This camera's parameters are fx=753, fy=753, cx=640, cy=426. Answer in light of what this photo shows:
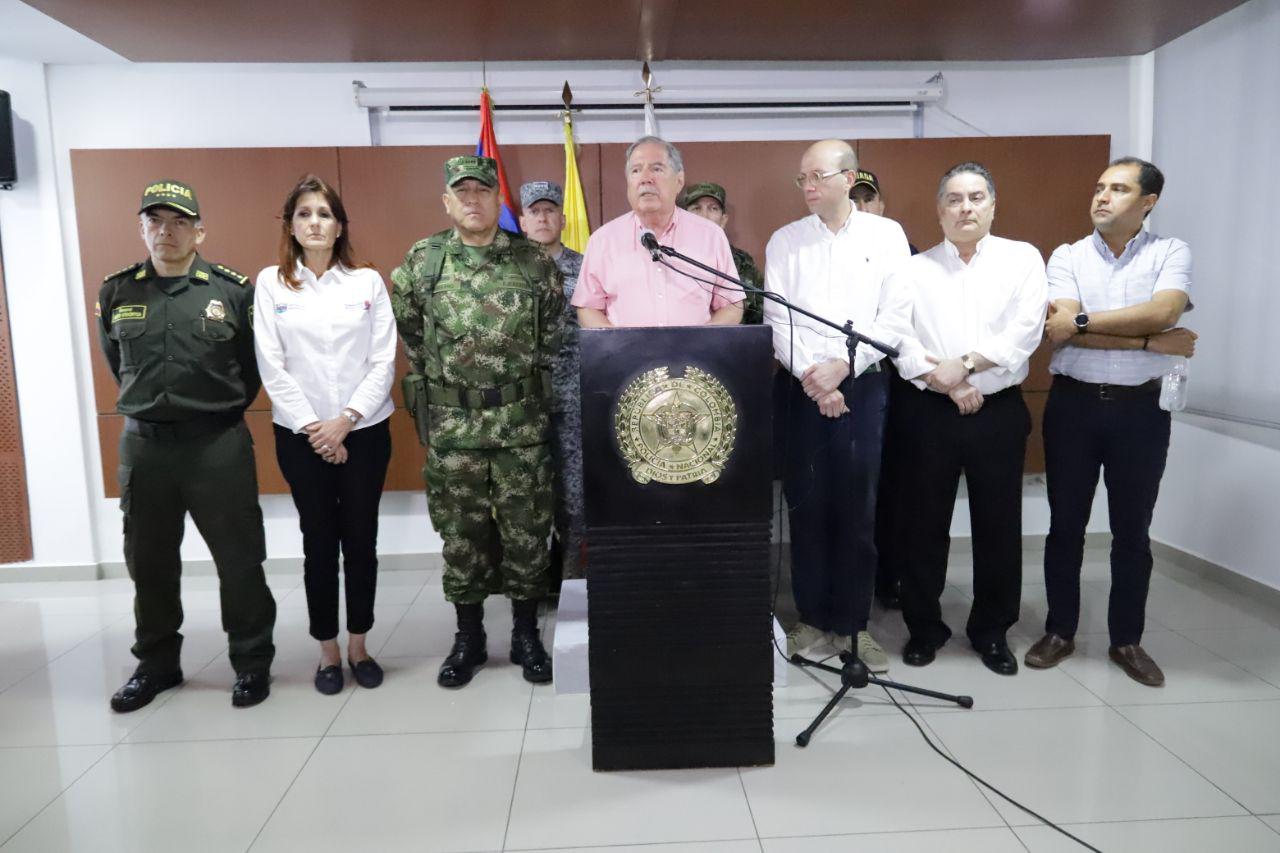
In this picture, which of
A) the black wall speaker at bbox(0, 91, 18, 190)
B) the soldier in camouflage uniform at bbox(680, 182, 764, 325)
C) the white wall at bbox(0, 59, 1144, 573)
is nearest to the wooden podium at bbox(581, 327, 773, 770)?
the soldier in camouflage uniform at bbox(680, 182, 764, 325)

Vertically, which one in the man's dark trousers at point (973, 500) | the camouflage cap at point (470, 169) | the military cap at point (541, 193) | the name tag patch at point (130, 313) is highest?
the military cap at point (541, 193)

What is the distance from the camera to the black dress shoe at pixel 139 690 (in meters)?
2.61

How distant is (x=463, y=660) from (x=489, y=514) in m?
0.56

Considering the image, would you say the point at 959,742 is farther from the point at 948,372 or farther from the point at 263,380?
the point at 263,380

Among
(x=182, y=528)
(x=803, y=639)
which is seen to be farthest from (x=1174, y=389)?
(x=182, y=528)

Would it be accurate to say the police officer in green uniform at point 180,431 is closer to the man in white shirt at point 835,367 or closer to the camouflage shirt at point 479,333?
the camouflage shirt at point 479,333

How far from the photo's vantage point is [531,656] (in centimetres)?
279

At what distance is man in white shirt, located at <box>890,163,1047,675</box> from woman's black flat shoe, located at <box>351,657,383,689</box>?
1.97 m

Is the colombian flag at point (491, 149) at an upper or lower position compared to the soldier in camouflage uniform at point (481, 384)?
upper

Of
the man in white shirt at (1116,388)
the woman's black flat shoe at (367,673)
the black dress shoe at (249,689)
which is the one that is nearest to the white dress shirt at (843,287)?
the man in white shirt at (1116,388)

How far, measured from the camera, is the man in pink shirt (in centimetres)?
233

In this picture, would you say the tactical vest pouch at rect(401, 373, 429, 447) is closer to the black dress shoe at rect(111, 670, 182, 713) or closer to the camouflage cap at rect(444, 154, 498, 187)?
the camouflage cap at rect(444, 154, 498, 187)

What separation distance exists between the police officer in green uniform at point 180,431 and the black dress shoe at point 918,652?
2.35 metres

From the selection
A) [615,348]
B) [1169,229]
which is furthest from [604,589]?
[1169,229]
